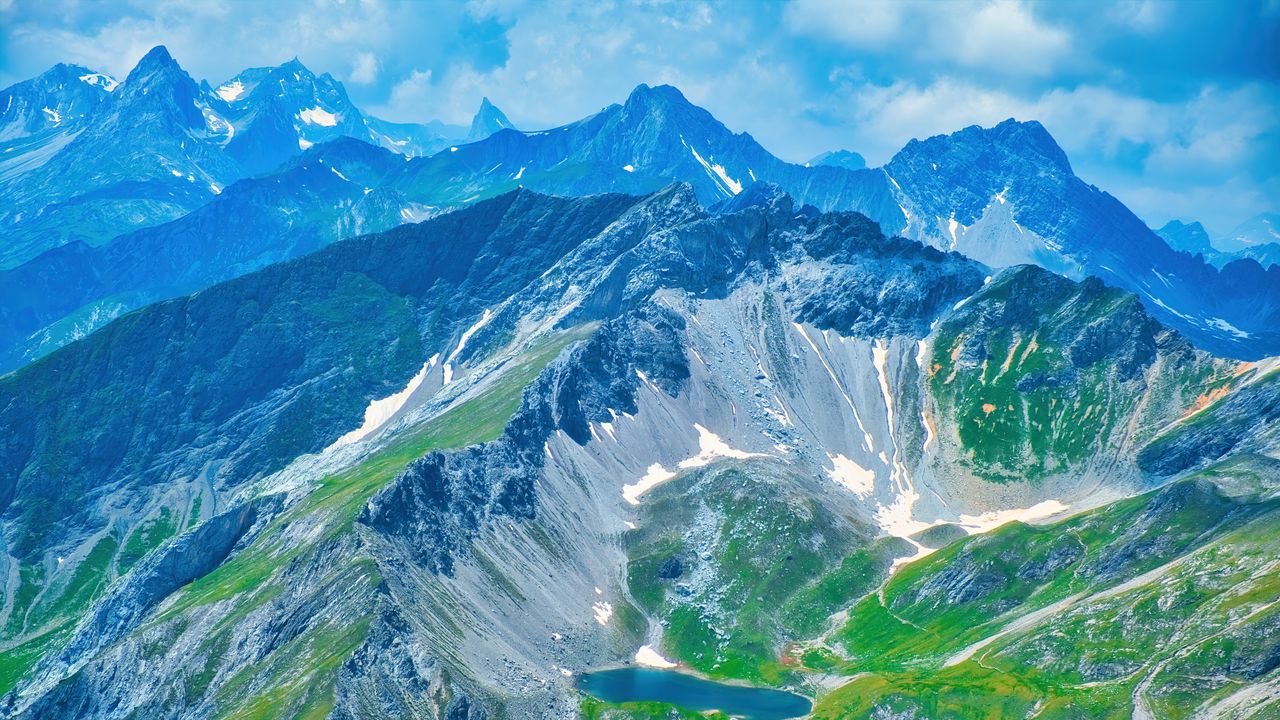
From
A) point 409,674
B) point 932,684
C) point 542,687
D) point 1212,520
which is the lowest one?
point 1212,520

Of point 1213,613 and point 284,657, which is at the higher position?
point 284,657

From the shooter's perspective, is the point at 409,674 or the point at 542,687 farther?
the point at 542,687

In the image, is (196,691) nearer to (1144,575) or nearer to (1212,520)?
(1144,575)

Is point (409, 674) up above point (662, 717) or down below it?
above

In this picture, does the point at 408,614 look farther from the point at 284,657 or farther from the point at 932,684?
the point at 932,684

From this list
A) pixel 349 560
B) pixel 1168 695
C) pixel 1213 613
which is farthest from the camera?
pixel 349 560

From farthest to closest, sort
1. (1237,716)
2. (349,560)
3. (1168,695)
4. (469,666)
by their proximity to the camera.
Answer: (349,560)
(469,666)
(1168,695)
(1237,716)

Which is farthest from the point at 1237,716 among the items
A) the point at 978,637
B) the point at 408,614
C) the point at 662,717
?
the point at 408,614

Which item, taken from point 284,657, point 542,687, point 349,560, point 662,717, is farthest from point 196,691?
point 662,717

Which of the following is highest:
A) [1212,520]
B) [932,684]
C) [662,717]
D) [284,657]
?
[284,657]
